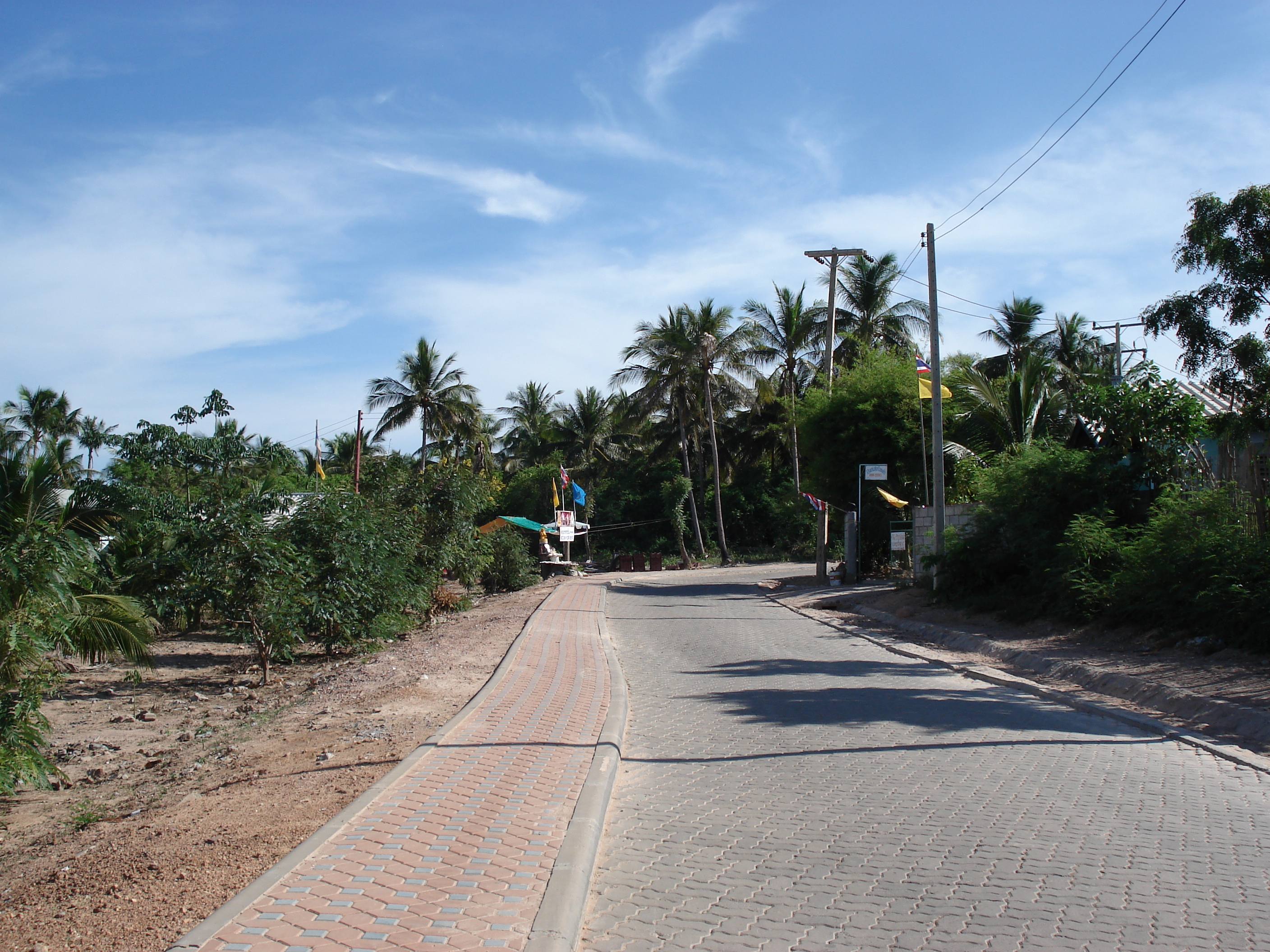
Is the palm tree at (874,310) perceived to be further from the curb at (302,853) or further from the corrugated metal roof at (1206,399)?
the curb at (302,853)

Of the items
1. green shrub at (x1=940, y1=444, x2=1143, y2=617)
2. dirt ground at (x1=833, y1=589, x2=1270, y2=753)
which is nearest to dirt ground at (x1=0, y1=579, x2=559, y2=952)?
dirt ground at (x1=833, y1=589, x2=1270, y2=753)

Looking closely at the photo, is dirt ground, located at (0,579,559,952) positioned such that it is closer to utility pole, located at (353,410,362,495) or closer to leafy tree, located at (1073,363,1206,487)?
utility pole, located at (353,410,362,495)

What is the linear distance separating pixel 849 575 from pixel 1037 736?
66.3 ft

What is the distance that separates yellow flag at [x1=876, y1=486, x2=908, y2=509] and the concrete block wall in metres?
4.73

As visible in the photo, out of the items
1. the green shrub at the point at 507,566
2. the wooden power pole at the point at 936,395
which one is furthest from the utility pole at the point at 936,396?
the green shrub at the point at 507,566

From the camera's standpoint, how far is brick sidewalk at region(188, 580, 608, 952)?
3.80 meters

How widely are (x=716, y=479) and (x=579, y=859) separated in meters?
42.9

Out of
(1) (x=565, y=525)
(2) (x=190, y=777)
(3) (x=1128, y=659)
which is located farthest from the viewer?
(1) (x=565, y=525)

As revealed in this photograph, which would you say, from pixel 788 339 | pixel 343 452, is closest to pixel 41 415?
pixel 343 452

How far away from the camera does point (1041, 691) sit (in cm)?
1020

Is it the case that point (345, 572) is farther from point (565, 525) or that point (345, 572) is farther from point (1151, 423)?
point (565, 525)

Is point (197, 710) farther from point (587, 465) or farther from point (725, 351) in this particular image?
point (587, 465)

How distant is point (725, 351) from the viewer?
4606 cm

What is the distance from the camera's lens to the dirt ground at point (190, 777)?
4.48 meters
